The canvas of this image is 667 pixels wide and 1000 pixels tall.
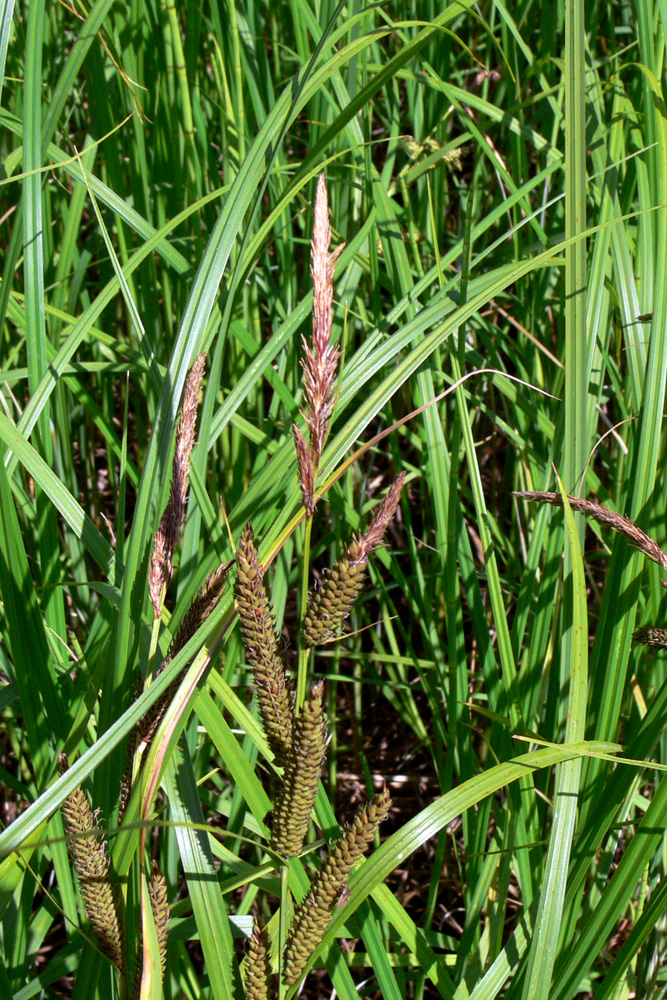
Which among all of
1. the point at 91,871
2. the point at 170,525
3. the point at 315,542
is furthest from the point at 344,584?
the point at 315,542

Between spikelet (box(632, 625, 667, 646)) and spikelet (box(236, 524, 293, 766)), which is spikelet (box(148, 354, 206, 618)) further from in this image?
spikelet (box(632, 625, 667, 646))

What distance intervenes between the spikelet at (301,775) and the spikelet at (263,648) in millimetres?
22

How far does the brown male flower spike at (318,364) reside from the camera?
20.7 inches

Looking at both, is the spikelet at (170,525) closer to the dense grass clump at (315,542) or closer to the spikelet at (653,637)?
the dense grass clump at (315,542)

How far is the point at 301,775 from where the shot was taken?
22.5 inches

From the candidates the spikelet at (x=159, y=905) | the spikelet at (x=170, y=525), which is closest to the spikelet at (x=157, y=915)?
the spikelet at (x=159, y=905)

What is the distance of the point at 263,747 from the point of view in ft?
2.93

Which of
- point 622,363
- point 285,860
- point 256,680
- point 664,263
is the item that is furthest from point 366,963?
point 622,363

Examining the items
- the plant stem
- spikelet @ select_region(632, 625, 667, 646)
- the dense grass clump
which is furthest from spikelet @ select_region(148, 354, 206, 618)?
spikelet @ select_region(632, 625, 667, 646)

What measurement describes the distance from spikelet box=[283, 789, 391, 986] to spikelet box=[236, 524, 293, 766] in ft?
0.25

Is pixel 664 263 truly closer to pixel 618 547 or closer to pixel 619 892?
pixel 618 547

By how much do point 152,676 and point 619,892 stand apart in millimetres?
533

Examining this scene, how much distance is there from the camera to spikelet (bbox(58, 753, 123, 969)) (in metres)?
0.63

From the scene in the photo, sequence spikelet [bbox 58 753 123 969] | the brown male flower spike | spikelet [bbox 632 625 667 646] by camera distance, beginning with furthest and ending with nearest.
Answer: spikelet [bbox 632 625 667 646]
spikelet [bbox 58 753 123 969]
the brown male flower spike
